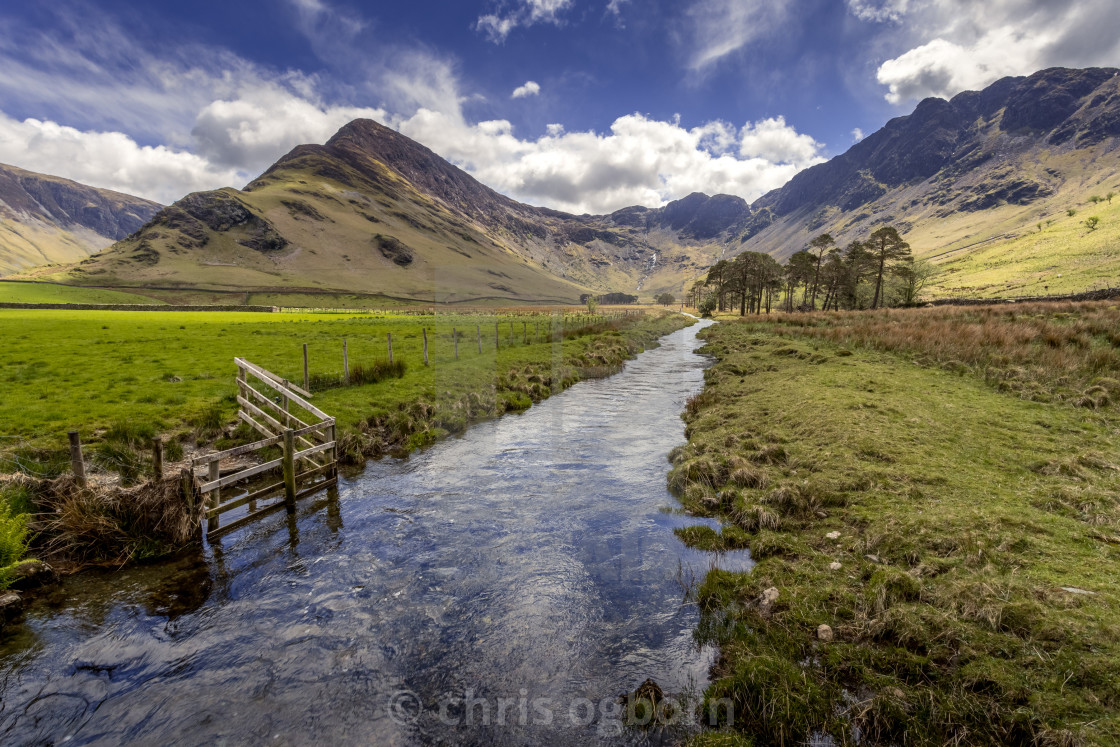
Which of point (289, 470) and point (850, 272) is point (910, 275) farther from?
point (289, 470)

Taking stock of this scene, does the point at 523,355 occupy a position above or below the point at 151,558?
above

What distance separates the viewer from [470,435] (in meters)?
19.8

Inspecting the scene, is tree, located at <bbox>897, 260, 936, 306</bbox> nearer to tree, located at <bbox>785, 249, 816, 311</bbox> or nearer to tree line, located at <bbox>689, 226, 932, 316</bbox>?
tree line, located at <bbox>689, 226, 932, 316</bbox>

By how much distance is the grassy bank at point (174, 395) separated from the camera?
10.0m

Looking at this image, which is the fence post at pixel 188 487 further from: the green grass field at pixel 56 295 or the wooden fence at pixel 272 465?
the green grass field at pixel 56 295

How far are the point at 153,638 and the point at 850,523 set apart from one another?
13.6 m

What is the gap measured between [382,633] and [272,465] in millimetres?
7034

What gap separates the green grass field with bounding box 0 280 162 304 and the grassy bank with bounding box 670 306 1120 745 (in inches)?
A: 4370

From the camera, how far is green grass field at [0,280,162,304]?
86.6m

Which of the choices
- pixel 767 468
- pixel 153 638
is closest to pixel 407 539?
pixel 153 638

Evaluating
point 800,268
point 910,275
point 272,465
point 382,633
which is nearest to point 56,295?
point 272,465

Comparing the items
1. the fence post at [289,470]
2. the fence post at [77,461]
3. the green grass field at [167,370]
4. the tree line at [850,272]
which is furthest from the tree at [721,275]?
the fence post at [77,461]

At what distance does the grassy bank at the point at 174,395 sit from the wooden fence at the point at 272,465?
0.87 meters

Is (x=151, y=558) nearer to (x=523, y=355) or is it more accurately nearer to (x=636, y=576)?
(x=636, y=576)
